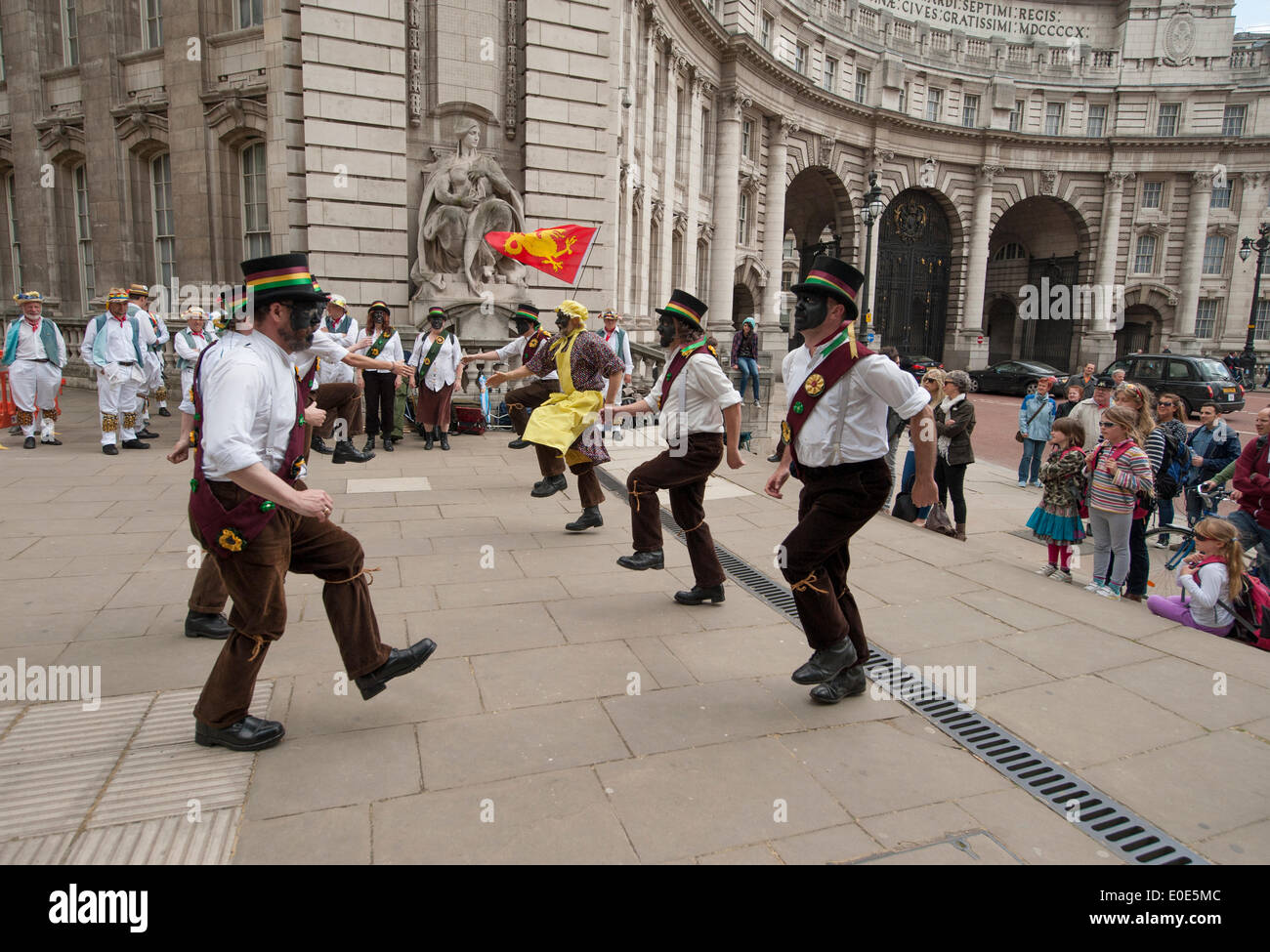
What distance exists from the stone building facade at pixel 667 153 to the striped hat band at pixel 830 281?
10768mm

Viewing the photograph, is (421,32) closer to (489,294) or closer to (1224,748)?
(489,294)

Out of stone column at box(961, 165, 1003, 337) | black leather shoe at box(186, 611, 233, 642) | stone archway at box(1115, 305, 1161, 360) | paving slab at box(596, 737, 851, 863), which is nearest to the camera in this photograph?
paving slab at box(596, 737, 851, 863)

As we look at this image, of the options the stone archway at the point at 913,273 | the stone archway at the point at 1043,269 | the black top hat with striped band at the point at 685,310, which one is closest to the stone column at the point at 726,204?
the stone archway at the point at 913,273

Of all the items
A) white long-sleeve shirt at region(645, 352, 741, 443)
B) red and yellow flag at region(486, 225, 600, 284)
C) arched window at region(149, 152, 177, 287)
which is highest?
arched window at region(149, 152, 177, 287)

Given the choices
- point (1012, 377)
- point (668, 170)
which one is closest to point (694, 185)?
point (668, 170)

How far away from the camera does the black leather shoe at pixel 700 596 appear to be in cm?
564

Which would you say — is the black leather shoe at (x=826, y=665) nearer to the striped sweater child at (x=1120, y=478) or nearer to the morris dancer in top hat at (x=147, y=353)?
the striped sweater child at (x=1120, y=478)

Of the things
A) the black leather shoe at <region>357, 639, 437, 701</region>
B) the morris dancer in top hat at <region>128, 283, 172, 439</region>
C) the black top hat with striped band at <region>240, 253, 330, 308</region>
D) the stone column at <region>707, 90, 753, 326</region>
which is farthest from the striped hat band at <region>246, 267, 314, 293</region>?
the stone column at <region>707, 90, 753, 326</region>

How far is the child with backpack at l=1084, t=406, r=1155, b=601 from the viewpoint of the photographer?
6535 millimetres

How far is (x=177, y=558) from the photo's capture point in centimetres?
638

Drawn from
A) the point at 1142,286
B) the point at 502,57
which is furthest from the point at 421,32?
the point at 1142,286

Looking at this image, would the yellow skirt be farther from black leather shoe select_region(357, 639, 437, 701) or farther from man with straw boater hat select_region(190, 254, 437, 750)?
man with straw boater hat select_region(190, 254, 437, 750)

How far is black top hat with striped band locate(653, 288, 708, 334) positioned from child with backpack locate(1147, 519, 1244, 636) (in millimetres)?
3818

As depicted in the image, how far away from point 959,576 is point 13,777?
607cm
